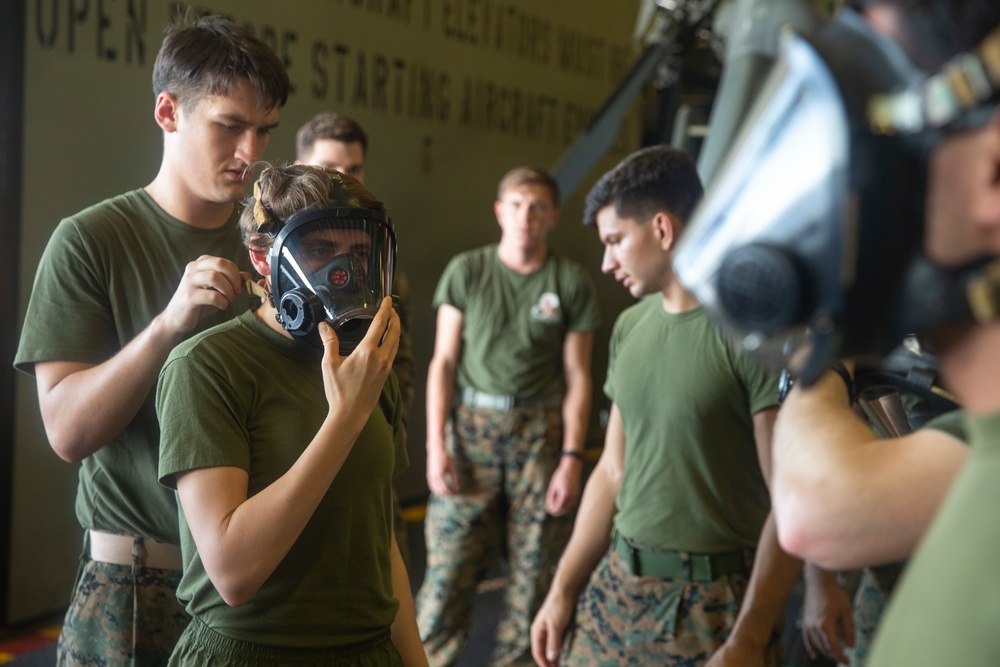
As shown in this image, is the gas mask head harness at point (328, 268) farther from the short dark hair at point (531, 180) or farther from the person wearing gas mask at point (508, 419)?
the short dark hair at point (531, 180)

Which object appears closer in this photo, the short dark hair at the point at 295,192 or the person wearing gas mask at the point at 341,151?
the short dark hair at the point at 295,192

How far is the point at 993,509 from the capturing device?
0.71 m

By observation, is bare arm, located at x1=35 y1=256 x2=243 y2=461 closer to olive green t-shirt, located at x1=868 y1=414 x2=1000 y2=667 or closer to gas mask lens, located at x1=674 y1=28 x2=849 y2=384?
gas mask lens, located at x1=674 y1=28 x2=849 y2=384

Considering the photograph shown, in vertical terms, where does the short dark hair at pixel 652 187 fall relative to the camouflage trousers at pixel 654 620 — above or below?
above

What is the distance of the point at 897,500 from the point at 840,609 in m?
1.40

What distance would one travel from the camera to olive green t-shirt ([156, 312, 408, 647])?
1.56 meters

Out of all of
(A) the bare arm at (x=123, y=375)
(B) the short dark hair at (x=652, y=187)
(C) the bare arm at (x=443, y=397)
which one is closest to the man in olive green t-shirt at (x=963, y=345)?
(A) the bare arm at (x=123, y=375)

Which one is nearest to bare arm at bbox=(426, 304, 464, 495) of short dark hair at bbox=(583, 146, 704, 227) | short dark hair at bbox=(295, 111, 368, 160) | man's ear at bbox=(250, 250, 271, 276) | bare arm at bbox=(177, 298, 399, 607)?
short dark hair at bbox=(295, 111, 368, 160)

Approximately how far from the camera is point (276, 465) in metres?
1.63

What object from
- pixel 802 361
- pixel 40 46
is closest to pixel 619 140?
pixel 40 46

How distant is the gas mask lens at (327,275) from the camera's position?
166 centimetres

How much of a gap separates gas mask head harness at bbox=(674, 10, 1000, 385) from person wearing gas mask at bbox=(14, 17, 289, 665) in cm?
117

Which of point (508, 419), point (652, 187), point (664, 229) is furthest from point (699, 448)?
point (508, 419)

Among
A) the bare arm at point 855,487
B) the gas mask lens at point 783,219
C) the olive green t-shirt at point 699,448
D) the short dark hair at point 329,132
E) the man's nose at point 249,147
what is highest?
the short dark hair at point 329,132
